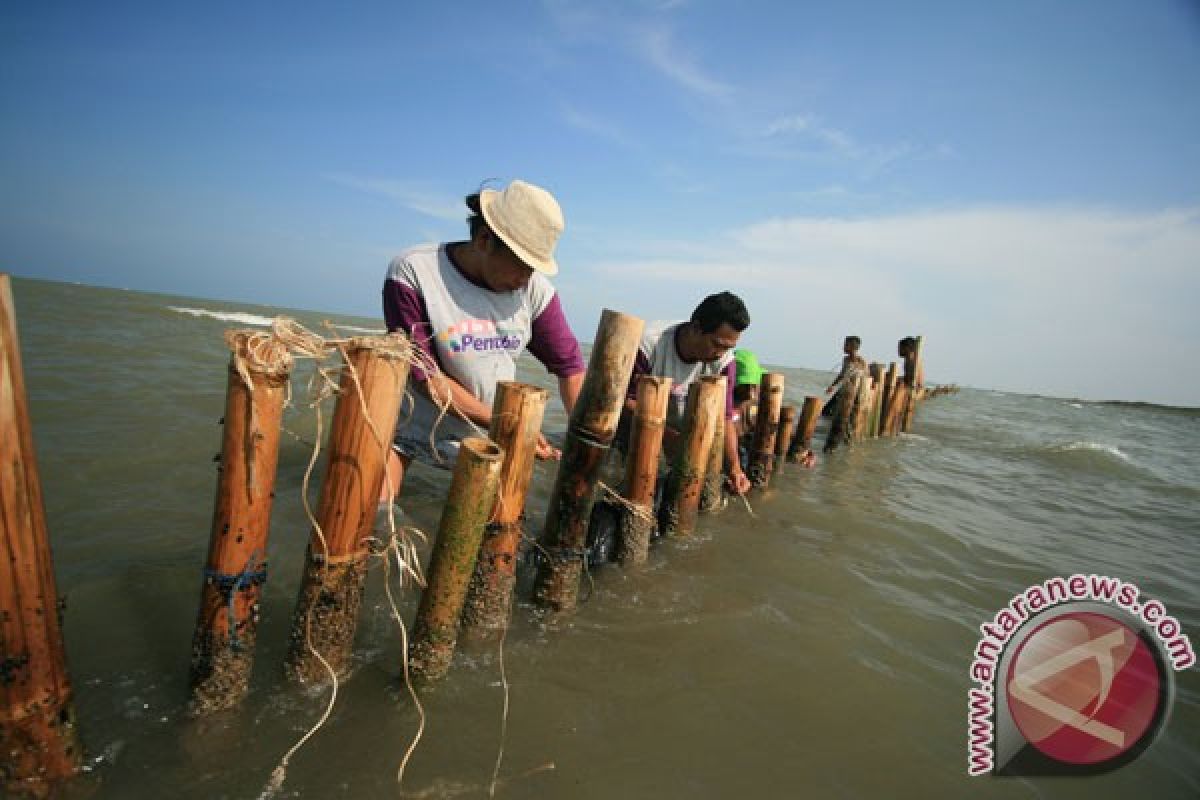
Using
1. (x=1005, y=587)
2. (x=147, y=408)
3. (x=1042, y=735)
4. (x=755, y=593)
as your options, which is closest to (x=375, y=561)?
(x=755, y=593)

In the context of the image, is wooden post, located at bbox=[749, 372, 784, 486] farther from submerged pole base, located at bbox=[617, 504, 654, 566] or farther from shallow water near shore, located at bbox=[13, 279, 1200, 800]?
submerged pole base, located at bbox=[617, 504, 654, 566]

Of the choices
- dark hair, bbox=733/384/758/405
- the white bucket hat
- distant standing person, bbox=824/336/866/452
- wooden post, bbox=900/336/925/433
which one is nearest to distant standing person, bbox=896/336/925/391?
wooden post, bbox=900/336/925/433

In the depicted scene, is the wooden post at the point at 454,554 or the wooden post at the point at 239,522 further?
the wooden post at the point at 454,554

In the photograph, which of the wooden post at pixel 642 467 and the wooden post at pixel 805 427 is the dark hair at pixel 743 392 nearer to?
the wooden post at pixel 805 427

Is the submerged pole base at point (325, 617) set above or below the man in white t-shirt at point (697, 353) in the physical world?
below

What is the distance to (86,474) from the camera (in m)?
4.34

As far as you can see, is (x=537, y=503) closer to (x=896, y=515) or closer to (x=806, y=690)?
(x=806, y=690)

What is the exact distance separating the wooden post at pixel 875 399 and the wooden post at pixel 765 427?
5.06 m

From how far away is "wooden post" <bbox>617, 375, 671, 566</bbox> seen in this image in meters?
3.31

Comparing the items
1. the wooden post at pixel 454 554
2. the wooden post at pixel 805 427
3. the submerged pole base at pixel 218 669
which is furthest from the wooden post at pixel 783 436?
the submerged pole base at pixel 218 669

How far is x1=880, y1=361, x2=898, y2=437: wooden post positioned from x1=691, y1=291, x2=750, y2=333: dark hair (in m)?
8.55

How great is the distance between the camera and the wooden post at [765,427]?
611cm

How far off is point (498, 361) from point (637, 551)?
5.29 feet

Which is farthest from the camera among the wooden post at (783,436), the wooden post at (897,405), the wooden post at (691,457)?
the wooden post at (897,405)
